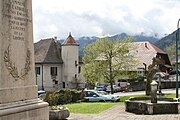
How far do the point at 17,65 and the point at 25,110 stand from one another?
140 cm

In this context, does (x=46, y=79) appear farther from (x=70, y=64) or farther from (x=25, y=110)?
(x=25, y=110)

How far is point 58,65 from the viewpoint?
223 feet

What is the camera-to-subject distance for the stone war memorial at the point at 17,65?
10594 millimetres

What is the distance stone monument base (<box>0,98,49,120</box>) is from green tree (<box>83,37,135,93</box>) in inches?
1471

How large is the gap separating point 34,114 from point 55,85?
184ft

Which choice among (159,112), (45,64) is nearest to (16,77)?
(159,112)

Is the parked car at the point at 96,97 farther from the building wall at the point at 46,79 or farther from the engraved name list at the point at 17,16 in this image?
the building wall at the point at 46,79

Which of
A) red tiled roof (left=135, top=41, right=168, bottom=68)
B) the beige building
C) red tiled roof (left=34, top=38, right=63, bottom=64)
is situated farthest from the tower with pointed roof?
red tiled roof (left=135, top=41, right=168, bottom=68)

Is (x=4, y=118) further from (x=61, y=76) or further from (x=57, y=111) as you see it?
(x=61, y=76)

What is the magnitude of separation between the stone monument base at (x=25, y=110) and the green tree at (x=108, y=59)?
37353mm

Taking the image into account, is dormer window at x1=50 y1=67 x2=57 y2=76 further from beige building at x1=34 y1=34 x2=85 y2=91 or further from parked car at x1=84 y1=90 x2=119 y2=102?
parked car at x1=84 y1=90 x2=119 y2=102

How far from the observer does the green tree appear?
4975cm

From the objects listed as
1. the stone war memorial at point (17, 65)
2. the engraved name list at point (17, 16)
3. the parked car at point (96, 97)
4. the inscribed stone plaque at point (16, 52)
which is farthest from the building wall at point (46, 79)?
the engraved name list at point (17, 16)

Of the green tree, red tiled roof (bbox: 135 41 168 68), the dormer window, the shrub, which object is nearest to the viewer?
the shrub
